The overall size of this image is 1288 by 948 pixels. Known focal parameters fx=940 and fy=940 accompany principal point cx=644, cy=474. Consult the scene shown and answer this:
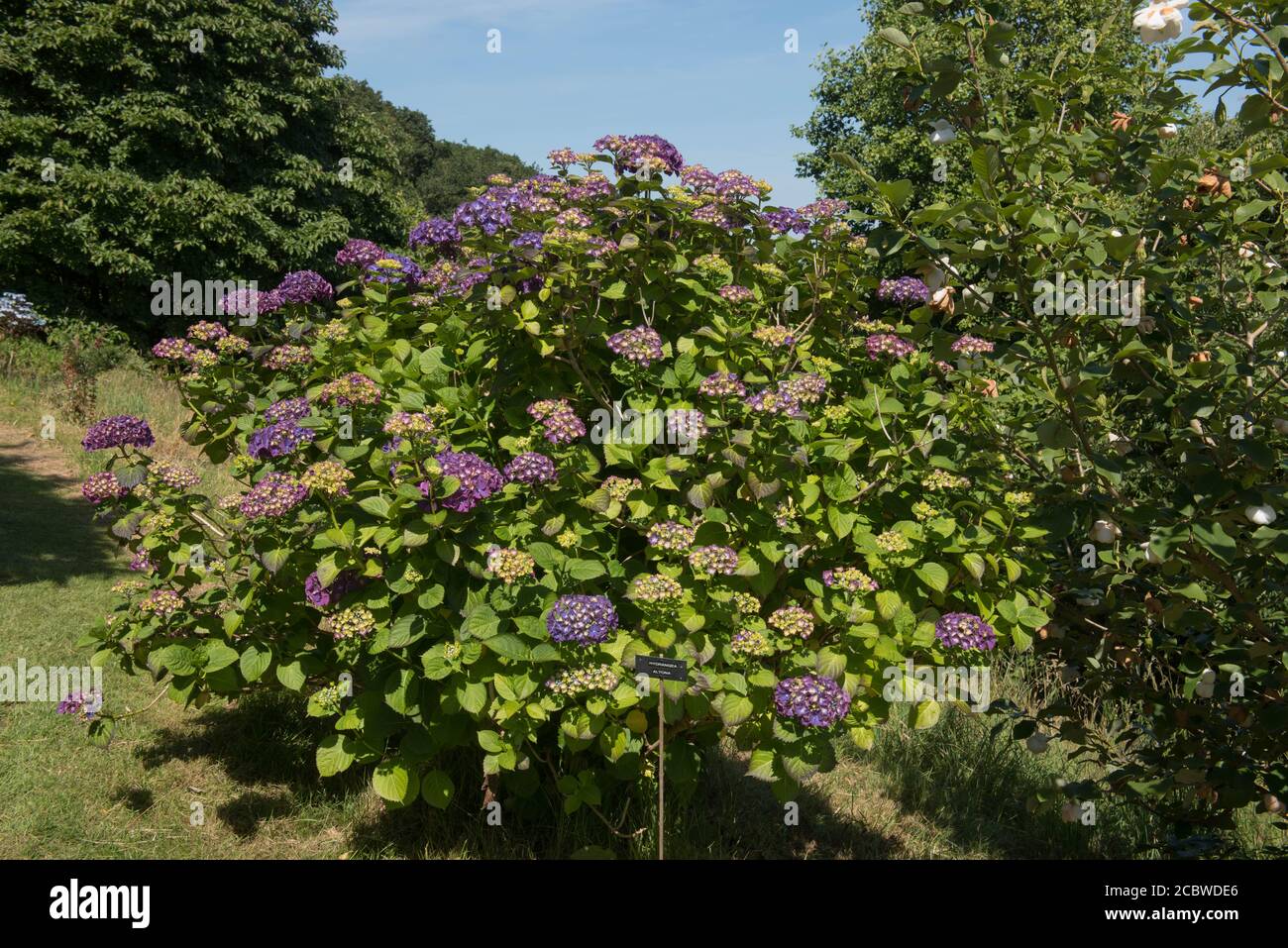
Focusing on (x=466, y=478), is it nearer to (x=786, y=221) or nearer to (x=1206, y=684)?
(x=786, y=221)

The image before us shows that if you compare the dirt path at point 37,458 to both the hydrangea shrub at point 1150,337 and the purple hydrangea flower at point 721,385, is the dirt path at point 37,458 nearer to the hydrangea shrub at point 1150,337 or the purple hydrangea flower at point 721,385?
the purple hydrangea flower at point 721,385

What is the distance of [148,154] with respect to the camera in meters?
18.6

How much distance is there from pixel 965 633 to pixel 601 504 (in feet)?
3.77

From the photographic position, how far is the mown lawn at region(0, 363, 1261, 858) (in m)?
3.71

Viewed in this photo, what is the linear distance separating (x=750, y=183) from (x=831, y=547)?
57.1 inches

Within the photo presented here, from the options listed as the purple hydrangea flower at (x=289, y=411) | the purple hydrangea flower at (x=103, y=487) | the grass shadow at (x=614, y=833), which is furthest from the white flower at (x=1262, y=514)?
the purple hydrangea flower at (x=103, y=487)

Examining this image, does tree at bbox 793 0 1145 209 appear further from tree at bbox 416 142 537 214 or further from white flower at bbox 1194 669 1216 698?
tree at bbox 416 142 537 214

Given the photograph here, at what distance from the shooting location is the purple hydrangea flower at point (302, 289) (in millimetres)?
4075

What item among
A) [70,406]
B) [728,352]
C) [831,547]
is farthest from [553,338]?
[70,406]

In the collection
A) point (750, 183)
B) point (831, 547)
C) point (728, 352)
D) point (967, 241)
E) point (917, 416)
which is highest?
point (750, 183)

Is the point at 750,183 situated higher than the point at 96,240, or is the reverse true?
the point at 96,240

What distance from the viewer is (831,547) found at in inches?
121

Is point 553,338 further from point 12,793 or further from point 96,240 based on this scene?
point 96,240

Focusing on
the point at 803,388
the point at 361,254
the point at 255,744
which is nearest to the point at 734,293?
the point at 803,388
